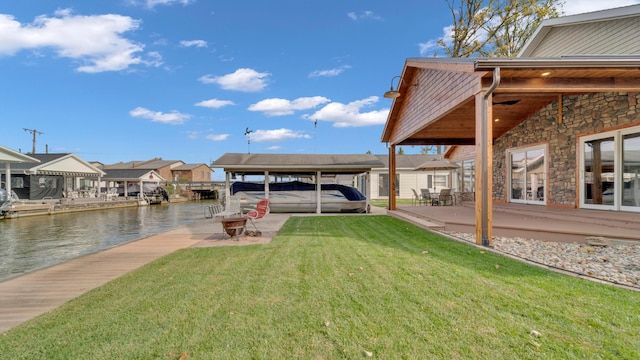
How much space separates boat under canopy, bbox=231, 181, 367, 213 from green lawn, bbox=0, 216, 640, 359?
8800mm

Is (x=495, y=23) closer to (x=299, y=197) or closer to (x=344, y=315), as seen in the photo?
(x=299, y=197)

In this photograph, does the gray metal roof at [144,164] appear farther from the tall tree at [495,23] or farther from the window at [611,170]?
the window at [611,170]

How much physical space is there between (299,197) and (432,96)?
729 cm

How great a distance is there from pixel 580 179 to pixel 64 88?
31.7 m

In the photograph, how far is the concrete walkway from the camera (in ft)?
11.1

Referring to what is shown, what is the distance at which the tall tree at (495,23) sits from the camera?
56.0 feet

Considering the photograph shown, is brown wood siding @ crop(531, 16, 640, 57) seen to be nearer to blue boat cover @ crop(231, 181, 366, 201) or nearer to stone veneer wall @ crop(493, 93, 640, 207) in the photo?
stone veneer wall @ crop(493, 93, 640, 207)

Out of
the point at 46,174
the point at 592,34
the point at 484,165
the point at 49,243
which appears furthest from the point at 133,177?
the point at 592,34

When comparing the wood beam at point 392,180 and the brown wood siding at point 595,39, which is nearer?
the brown wood siding at point 595,39

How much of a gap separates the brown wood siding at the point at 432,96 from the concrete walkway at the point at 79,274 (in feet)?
16.7

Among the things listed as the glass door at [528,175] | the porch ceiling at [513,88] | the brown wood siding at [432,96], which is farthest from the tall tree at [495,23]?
the brown wood siding at [432,96]

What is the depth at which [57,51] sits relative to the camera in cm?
1772

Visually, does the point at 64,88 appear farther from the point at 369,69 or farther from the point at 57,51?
the point at 369,69

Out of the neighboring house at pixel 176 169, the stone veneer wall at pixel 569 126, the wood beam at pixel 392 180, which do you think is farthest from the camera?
the neighboring house at pixel 176 169
